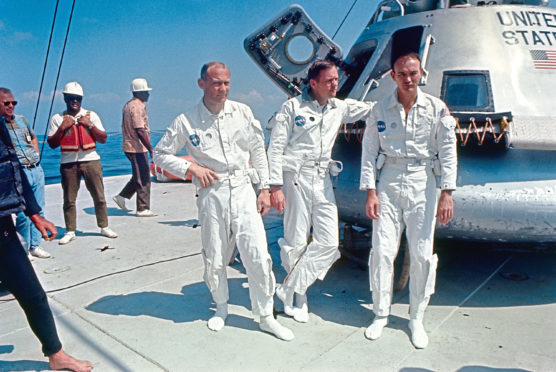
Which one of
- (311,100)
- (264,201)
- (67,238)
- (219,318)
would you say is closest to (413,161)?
(311,100)

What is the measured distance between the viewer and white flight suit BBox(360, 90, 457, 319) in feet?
9.37

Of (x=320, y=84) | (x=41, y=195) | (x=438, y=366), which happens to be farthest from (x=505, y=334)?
(x=41, y=195)

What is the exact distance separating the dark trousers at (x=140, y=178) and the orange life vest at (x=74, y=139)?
109 centimetres

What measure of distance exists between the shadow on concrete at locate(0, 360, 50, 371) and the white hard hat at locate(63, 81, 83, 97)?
3.01 m

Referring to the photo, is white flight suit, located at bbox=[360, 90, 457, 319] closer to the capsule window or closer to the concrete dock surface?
the concrete dock surface

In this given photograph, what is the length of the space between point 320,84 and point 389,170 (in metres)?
0.78

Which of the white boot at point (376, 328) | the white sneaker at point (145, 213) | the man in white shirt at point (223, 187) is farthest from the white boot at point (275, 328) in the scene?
the white sneaker at point (145, 213)

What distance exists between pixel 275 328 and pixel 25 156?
309 cm

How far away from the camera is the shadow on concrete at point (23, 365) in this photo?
260 cm

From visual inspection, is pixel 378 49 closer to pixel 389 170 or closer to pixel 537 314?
pixel 389 170

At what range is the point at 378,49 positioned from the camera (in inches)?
169

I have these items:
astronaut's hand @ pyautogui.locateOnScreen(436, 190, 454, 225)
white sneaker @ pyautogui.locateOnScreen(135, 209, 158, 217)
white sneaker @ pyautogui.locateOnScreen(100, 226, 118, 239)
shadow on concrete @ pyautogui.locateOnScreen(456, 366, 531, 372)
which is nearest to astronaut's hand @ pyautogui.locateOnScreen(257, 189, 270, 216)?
astronaut's hand @ pyautogui.locateOnScreen(436, 190, 454, 225)

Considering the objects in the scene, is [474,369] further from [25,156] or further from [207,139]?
[25,156]

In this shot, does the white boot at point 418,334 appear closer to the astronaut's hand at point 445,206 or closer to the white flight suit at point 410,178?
the white flight suit at point 410,178
